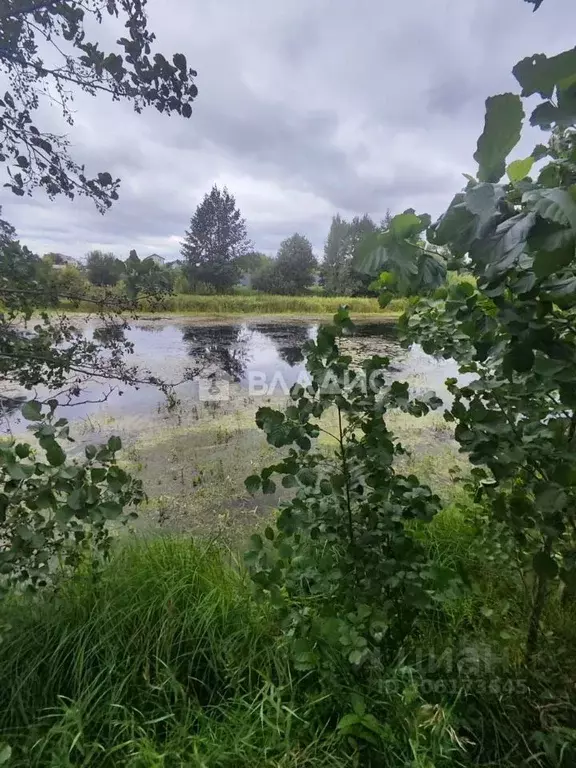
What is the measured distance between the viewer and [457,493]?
212 centimetres

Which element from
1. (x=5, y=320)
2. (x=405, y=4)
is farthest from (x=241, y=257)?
(x=5, y=320)

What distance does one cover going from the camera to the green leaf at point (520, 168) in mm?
526

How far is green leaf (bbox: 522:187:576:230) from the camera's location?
33cm

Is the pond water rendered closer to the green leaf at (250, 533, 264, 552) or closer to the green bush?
the green bush

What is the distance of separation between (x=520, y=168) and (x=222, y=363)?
14.1ft

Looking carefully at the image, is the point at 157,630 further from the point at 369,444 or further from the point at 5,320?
the point at 5,320

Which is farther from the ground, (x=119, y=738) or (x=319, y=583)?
(x=319, y=583)

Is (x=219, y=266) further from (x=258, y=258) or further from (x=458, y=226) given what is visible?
(x=458, y=226)

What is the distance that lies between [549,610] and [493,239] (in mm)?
1218

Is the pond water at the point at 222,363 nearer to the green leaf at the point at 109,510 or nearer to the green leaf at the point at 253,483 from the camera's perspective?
the green leaf at the point at 109,510

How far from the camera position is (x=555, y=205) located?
34cm

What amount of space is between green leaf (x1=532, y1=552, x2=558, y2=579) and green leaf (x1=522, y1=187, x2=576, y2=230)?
55 centimetres

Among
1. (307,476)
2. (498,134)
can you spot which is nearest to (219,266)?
(307,476)

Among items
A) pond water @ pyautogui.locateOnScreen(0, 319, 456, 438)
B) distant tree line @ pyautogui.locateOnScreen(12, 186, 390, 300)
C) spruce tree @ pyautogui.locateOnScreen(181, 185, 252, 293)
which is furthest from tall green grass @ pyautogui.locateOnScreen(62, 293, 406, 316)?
spruce tree @ pyautogui.locateOnScreen(181, 185, 252, 293)
